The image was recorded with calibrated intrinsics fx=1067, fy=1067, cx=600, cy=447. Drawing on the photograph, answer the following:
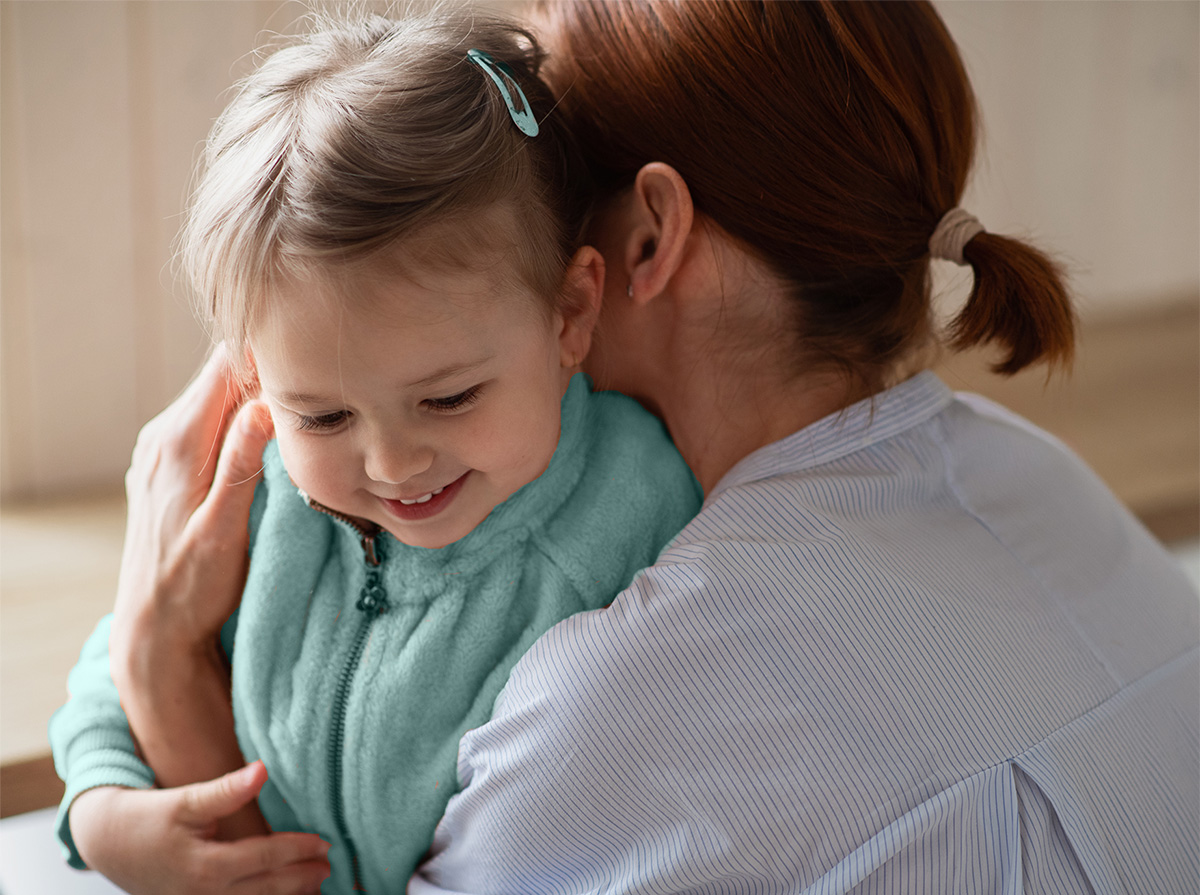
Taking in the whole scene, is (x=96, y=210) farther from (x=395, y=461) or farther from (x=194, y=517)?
(x=395, y=461)

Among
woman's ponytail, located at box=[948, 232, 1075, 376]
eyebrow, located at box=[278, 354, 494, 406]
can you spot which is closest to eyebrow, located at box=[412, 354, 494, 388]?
eyebrow, located at box=[278, 354, 494, 406]

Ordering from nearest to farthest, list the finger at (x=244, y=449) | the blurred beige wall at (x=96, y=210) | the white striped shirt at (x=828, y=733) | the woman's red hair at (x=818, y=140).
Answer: the white striped shirt at (x=828, y=733)
the woman's red hair at (x=818, y=140)
the finger at (x=244, y=449)
the blurred beige wall at (x=96, y=210)

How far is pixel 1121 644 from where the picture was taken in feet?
2.70

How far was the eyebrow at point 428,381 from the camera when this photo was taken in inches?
29.2

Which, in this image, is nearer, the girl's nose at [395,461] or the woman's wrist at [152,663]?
the girl's nose at [395,461]

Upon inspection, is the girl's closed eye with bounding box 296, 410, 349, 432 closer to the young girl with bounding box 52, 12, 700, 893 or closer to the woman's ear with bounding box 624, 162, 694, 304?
the young girl with bounding box 52, 12, 700, 893

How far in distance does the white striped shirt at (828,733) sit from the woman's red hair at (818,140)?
165 mm

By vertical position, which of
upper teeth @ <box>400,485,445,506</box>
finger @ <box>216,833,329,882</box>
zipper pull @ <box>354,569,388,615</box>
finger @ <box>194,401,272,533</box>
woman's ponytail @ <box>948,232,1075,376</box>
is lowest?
finger @ <box>216,833,329,882</box>

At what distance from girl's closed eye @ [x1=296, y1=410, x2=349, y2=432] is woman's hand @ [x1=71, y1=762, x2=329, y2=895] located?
0.32 meters

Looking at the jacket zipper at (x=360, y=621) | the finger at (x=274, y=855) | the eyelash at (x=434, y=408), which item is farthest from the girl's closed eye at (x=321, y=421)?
the finger at (x=274, y=855)

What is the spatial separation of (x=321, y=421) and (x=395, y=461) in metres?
0.07

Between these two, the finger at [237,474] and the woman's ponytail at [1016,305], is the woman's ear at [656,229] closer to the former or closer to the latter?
the woman's ponytail at [1016,305]

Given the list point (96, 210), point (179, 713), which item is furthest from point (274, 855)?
point (96, 210)

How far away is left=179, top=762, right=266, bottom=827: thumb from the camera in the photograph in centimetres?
89
